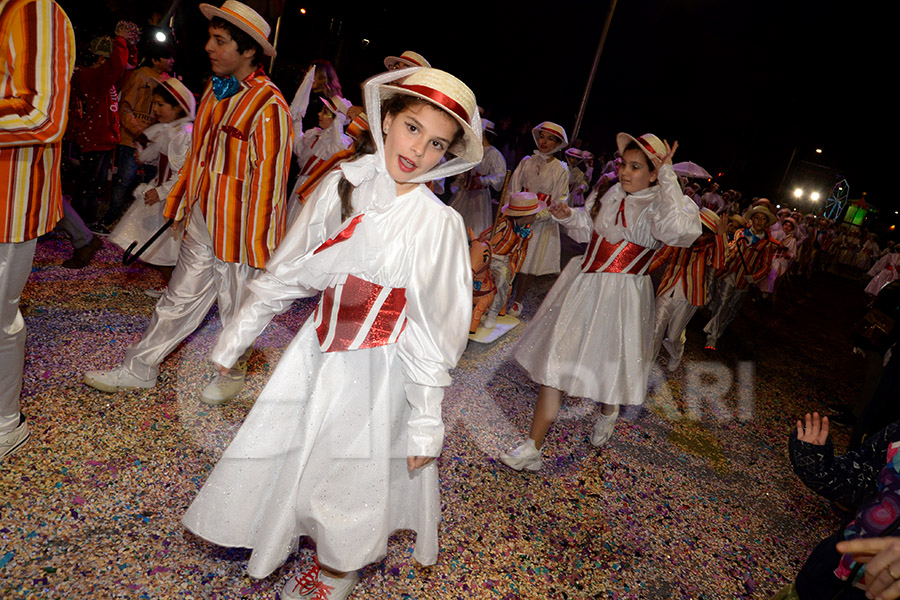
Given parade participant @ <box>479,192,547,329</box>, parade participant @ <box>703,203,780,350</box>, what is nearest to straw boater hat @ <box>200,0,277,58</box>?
parade participant @ <box>479,192,547,329</box>

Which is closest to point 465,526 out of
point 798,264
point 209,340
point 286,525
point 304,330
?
point 286,525

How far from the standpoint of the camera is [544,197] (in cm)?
647

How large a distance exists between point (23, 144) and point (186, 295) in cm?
128

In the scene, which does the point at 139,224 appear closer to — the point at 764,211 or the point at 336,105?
the point at 336,105

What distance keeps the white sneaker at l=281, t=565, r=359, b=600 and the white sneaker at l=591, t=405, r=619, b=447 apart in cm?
232

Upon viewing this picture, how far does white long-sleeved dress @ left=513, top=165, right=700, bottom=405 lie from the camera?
3328mm

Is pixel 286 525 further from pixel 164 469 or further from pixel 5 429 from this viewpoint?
pixel 5 429

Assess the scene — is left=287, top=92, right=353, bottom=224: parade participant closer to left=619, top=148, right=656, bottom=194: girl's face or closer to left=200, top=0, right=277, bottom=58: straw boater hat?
left=200, top=0, right=277, bottom=58: straw boater hat

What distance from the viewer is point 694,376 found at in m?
6.15

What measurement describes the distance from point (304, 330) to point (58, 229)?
5018 mm

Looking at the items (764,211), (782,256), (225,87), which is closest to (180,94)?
(225,87)

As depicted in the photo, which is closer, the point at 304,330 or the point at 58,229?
the point at 304,330

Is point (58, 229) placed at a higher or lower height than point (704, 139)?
lower

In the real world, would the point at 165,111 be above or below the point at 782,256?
above
